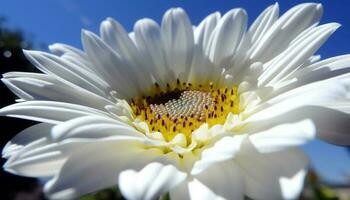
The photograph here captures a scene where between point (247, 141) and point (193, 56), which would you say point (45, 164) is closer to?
point (247, 141)

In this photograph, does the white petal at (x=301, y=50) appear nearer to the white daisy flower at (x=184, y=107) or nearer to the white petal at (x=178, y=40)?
the white daisy flower at (x=184, y=107)

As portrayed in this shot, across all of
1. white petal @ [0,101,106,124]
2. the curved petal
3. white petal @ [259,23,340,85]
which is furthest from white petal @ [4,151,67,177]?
white petal @ [259,23,340,85]

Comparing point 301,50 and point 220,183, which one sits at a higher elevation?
point 301,50

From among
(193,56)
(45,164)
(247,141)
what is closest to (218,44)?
(193,56)

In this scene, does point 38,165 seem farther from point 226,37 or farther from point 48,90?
point 226,37

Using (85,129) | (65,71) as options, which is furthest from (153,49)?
(85,129)

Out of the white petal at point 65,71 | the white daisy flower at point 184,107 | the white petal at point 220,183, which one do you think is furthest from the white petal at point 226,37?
the white petal at point 220,183
